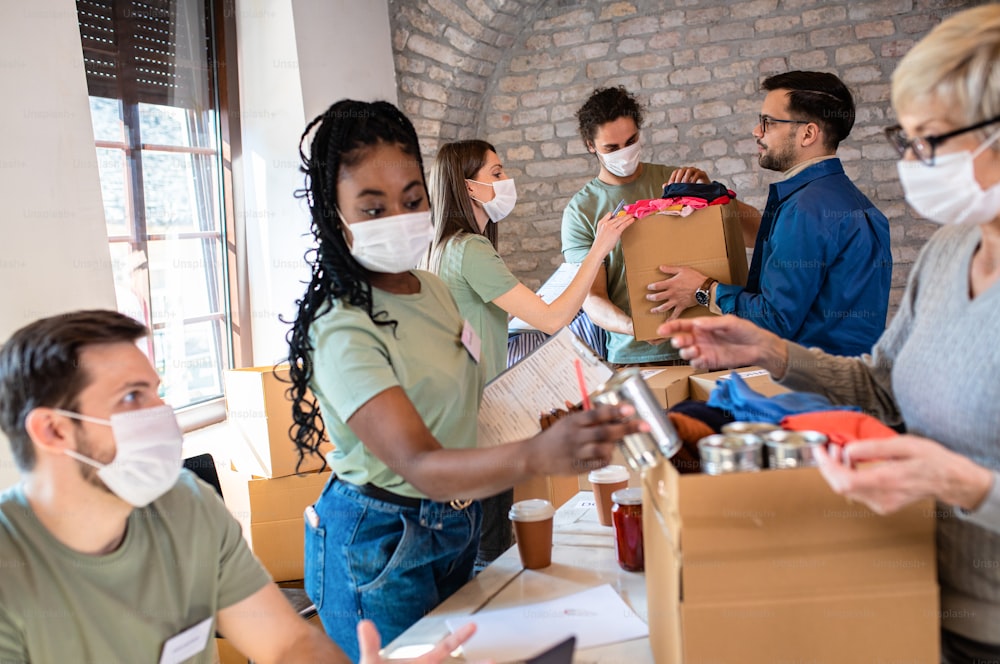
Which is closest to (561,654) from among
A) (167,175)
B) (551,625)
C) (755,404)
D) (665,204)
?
(551,625)

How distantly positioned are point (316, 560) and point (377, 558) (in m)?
0.15

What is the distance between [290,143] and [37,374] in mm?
2422

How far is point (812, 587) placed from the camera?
0.96m

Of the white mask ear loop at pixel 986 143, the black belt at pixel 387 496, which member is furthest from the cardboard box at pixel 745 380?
the white mask ear loop at pixel 986 143

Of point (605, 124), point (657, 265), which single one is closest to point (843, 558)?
point (657, 265)

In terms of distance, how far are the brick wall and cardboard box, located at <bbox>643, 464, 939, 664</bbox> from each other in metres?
3.42

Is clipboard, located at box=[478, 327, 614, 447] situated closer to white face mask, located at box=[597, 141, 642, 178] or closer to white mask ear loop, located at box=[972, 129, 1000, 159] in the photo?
white mask ear loop, located at box=[972, 129, 1000, 159]

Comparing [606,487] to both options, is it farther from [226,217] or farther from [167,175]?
[226,217]

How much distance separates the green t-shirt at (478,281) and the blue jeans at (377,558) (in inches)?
29.9

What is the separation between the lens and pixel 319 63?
138 inches

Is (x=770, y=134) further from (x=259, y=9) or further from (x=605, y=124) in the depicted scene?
(x=259, y=9)

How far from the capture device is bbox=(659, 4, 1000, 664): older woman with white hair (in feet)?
2.95

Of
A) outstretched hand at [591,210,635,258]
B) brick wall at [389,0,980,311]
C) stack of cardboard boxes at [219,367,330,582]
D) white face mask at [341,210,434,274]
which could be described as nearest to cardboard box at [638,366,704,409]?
outstretched hand at [591,210,635,258]

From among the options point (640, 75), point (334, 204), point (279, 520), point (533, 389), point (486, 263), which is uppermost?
point (640, 75)
